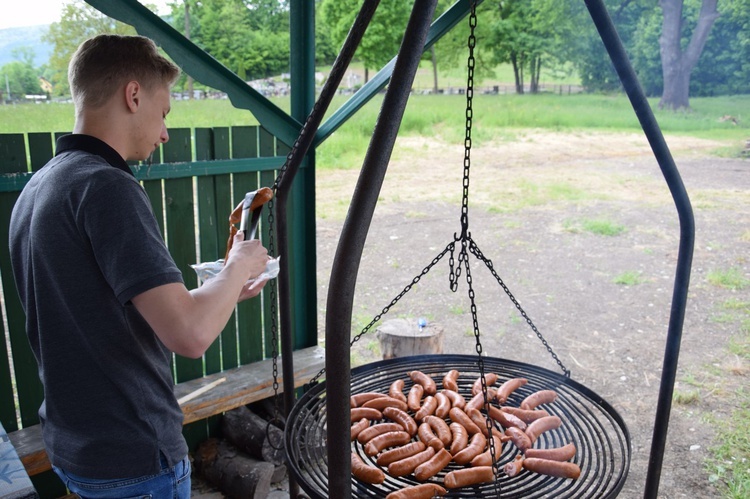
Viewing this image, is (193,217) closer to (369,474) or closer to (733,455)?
(369,474)

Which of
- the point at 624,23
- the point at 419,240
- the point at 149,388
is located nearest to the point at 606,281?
the point at 419,240

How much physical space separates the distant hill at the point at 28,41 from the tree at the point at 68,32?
51 mm

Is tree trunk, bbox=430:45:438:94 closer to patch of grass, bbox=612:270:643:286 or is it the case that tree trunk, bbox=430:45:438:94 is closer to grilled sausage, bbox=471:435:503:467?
patch of grass, bbox=612:270:643:286

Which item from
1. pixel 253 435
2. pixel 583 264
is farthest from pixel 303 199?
pixel 583 264

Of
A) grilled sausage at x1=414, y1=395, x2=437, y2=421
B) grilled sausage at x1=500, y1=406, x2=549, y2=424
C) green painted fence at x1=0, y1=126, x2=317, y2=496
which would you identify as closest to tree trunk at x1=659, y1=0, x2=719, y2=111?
green painted fence at x1=0, y1=126, x2=317, y2=496

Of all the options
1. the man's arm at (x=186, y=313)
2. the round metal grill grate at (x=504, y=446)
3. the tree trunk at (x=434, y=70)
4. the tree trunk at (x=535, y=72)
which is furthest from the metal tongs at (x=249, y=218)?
the tree trunk at (x=535, y=72)

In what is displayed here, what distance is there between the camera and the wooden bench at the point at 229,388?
3.30m

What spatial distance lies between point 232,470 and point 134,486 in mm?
2003

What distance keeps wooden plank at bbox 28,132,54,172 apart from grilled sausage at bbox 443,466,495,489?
2.37 meters

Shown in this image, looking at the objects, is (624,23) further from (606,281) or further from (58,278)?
(58,278)

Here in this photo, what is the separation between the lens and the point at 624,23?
11820 mm

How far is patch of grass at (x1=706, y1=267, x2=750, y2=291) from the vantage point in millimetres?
6648

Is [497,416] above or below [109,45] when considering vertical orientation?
below

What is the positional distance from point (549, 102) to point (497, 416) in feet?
46.8
